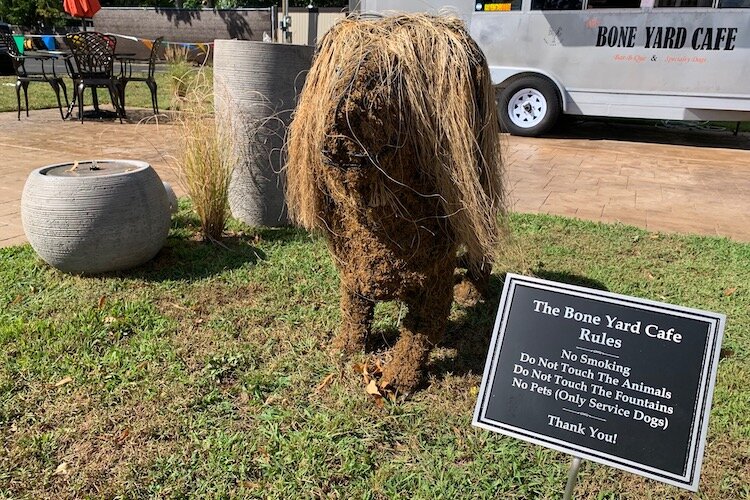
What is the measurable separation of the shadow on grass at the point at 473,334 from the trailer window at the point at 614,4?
251 inches

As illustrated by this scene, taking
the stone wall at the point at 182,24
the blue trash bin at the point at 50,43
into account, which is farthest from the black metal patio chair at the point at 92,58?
the blue trash bin at the point at 50,43

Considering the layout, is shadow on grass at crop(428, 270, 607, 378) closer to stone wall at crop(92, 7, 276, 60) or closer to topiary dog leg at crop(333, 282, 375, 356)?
topiary dog leg at crop(333, 282, 375, 356)

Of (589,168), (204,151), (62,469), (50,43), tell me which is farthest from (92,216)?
(50,43)

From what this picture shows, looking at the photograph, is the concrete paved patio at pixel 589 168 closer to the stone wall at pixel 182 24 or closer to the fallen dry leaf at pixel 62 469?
the fallen dry leaf at pixel 62 469

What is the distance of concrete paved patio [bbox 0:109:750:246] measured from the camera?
528 centimetres

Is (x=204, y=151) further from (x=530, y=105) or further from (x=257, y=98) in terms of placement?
(x=530, y=105)

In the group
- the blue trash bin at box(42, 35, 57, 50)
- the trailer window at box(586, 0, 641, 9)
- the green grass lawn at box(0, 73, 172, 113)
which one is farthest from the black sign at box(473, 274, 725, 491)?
the blue trash bin at box(42, 35, 57, 50)

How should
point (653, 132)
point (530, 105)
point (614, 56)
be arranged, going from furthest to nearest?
point (653, 132)
point (530, 105)
point (614, 56)

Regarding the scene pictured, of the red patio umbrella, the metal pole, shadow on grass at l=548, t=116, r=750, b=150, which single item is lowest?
the metal pole

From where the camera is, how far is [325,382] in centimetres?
261

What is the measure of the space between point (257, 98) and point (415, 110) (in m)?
2.51

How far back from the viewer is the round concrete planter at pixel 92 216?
321 cm

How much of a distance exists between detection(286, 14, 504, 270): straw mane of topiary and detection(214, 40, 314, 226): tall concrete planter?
1920 mm

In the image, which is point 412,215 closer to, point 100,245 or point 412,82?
point 412,82
